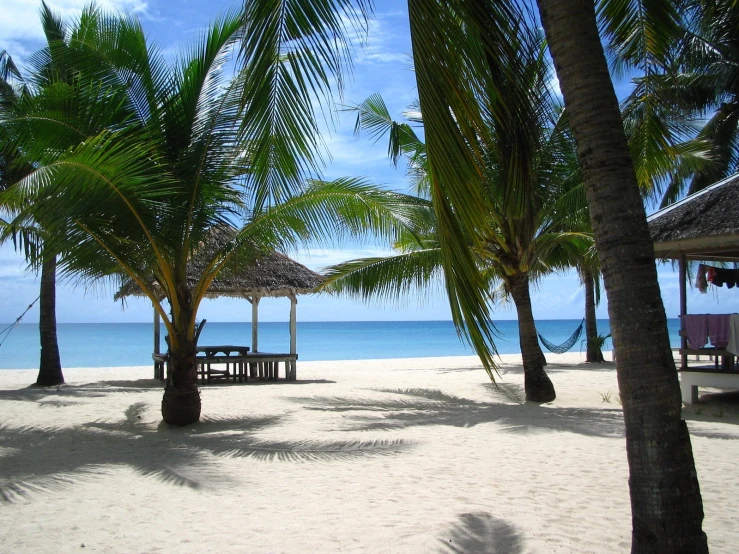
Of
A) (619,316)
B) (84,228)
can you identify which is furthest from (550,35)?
(84,228)

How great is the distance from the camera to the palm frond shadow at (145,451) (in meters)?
5.11

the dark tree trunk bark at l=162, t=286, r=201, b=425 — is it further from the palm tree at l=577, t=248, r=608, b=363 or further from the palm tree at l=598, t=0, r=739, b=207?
the palm tree at l=577, t=248, r=608, b=363

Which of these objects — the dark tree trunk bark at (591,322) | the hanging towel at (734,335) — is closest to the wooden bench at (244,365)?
the hanging towel at (734,335)

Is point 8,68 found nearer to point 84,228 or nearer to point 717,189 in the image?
point 84,228

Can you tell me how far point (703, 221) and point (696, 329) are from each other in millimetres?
1471

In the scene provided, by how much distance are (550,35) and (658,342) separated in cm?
122

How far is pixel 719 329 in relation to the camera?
315 inches

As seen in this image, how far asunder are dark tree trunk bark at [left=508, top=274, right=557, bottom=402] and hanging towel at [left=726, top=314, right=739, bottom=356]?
242 centimetres

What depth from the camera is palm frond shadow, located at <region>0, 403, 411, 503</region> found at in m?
5.11

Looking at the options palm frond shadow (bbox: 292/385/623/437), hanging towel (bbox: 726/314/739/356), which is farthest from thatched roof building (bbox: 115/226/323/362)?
hanging towel (bbox: 726/314/739/356)

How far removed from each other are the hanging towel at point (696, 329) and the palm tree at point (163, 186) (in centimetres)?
379

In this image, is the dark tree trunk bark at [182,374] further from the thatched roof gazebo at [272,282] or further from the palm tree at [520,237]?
the thatched roof gazebo at [272,282]

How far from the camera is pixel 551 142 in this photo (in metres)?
8.33

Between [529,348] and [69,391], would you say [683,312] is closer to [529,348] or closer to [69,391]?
[529,348]
